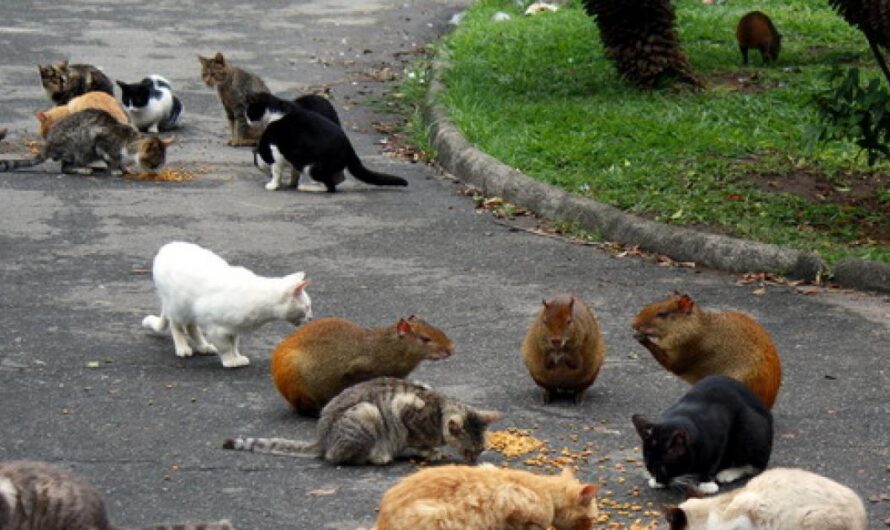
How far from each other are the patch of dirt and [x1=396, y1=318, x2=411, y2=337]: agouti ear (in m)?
4.16

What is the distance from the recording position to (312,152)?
1228cm

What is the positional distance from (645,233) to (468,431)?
3.99 metres

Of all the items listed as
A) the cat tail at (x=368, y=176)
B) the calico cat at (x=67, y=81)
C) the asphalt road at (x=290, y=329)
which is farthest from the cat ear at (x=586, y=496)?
the calico cat at (x=67, y=81)

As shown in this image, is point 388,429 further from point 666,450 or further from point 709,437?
point 709,437

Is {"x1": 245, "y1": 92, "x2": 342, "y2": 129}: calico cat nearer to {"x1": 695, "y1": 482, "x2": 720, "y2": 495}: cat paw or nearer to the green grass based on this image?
the green grass

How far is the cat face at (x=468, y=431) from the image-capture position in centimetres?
673

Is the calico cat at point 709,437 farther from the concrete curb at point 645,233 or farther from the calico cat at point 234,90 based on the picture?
the calico cat at point 234,90

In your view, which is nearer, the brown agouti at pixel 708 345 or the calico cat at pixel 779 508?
the calico cat at pixel 779 508

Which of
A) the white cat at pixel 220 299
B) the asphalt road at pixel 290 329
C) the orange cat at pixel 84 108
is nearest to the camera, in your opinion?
the asphalt road at pixel 290 329

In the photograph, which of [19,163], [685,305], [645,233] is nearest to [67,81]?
[19,163]

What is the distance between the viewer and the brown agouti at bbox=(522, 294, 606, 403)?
7461 mm

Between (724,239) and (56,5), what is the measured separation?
14.0m

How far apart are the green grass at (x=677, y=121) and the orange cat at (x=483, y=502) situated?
14.5 feet

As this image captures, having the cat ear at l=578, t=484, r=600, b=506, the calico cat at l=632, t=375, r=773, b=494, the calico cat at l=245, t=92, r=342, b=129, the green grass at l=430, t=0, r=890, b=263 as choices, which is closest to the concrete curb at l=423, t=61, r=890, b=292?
the green grass at l=430, t=0, r=890, b=263
